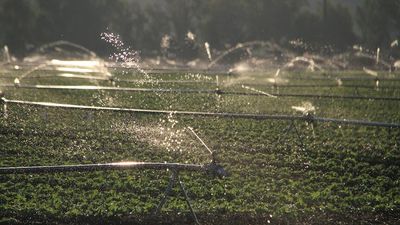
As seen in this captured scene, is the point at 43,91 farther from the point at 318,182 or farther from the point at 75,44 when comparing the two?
the point at 75,44

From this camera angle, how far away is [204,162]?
12.6 meters

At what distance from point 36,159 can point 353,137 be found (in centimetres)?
925

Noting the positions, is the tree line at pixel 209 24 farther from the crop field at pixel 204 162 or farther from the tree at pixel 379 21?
the crop field at pixel 204 162

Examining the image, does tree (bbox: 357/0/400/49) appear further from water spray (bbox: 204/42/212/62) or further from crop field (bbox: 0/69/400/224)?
crop field (bbox: 0/69/400/224)

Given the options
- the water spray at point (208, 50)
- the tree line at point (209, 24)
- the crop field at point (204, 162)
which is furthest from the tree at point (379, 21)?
the crop field at point (204, 162)

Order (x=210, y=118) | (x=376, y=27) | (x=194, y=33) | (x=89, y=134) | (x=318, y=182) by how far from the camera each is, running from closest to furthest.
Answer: (x=318, y=182)
(x=89, y=134)
(x=210, y=118)
(x=376, y=27)
(x=194, y=33)

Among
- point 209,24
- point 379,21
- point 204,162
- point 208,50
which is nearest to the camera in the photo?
point 204,162

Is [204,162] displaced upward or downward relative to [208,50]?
downward

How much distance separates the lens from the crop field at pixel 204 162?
916 centimetres

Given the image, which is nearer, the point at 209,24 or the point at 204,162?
the point at 204,162

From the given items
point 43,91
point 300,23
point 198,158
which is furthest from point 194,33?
point 198,158

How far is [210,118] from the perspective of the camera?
18312 mm

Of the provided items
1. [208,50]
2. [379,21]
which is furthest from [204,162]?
[379,21]

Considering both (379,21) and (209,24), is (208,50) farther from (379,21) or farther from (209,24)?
(379,21)
